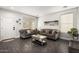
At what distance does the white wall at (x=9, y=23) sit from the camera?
64.5 inches

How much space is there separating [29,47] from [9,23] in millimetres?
691

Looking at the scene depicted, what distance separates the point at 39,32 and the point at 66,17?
0.69 metres

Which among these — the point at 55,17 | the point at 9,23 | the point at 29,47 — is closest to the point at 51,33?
the point at 55,17

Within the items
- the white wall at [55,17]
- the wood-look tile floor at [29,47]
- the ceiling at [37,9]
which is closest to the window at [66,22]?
the white wall at [55,17]

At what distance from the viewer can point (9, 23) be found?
1.67 metres

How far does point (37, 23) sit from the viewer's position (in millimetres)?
1758

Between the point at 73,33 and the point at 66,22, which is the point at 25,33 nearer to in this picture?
the point at 66,22

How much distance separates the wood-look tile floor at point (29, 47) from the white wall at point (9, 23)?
144mm

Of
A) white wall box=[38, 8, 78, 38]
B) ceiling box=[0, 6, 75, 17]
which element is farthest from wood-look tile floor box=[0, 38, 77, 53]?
ceiling box=[0, 6, 75, 17]
